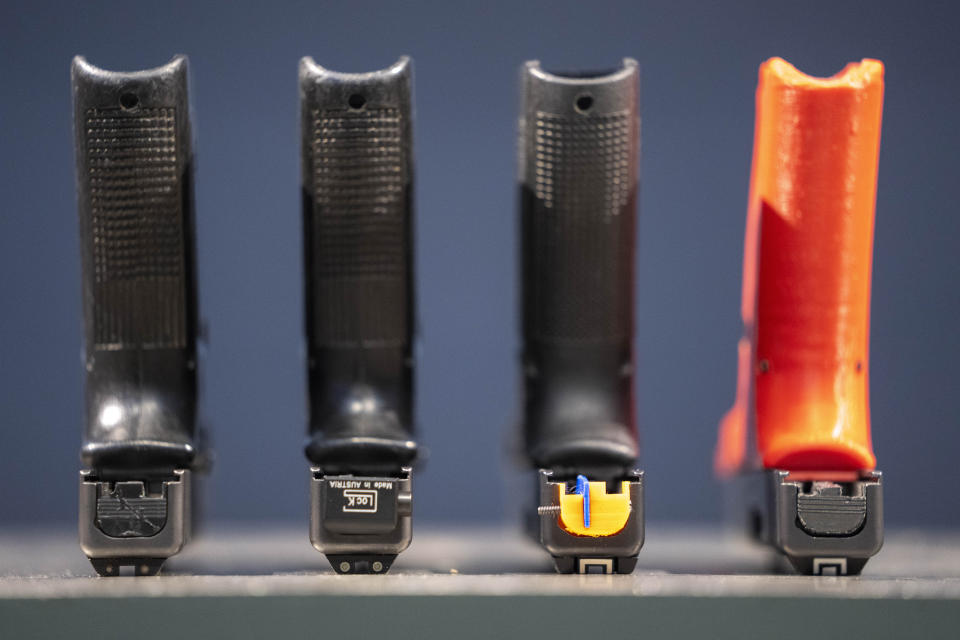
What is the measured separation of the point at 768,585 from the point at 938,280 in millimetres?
564

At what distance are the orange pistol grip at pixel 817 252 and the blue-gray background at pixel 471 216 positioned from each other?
27 centimetres

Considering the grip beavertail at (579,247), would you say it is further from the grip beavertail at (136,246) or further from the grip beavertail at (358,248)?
the grip beavertail at (136,246)

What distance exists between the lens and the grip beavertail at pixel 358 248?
0.85m

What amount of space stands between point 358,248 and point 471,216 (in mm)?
301

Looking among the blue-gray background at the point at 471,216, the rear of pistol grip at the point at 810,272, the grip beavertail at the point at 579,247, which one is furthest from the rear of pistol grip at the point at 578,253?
the blue-gray background at the point at 471,216

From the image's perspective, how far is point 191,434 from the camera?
0.84 m

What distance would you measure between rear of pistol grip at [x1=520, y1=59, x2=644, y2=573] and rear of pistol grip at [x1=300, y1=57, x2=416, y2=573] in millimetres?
100

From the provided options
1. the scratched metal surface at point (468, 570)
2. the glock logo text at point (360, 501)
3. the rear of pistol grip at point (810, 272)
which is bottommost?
the scratched metal surface at point (468, 570)

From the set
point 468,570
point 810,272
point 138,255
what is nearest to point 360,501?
point 468,570

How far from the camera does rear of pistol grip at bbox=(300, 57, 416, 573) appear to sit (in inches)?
33.3

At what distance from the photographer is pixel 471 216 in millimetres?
1147

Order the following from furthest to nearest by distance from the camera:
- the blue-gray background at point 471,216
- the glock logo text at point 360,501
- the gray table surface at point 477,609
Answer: the blue-gray background at point 471,216, the glock logo text at point 360,501, the gray table surface at point 477,609

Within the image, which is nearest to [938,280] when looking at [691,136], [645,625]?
[691,136]

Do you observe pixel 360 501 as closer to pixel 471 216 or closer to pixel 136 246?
pixel 136 246
